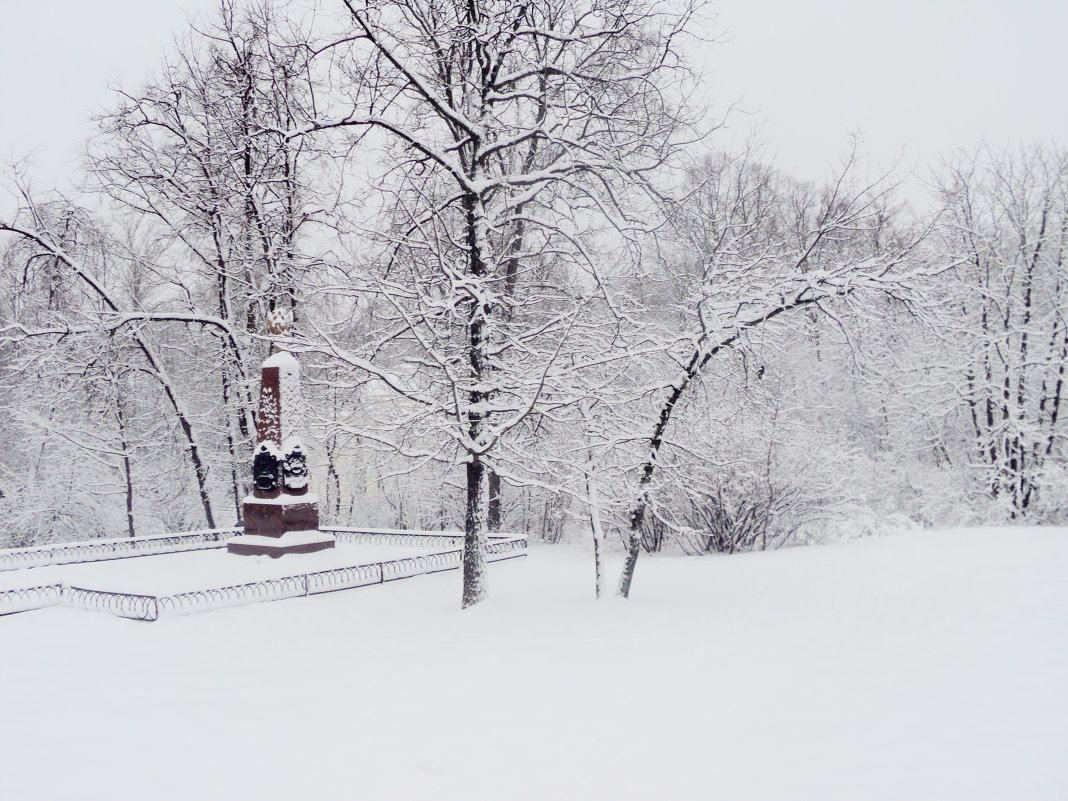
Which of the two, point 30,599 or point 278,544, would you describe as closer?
point 30,599

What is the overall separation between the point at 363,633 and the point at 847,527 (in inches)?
577

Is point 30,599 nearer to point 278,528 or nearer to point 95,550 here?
point 278,528

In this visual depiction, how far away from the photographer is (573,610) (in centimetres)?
999

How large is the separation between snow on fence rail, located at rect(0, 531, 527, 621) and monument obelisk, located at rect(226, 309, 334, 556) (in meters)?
2.24

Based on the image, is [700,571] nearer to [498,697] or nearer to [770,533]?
[770,533]

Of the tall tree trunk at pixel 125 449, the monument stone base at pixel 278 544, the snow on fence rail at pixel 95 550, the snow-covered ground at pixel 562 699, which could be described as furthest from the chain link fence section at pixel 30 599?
the tall tree trunk at pixel 125 449

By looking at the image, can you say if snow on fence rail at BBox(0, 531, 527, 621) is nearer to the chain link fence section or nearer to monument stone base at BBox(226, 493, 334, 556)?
the chain link fence section

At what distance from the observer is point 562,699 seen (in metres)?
6.30

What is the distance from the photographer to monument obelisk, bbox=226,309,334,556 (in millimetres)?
15609

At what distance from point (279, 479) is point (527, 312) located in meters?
6.64

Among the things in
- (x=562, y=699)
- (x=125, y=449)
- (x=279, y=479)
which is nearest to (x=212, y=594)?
(x=279, y=479)

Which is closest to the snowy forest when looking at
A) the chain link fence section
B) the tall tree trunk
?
the tall tree trunk

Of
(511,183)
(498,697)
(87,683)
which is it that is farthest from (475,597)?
(511,183)

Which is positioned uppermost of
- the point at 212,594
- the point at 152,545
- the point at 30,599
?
the point at 212,594
